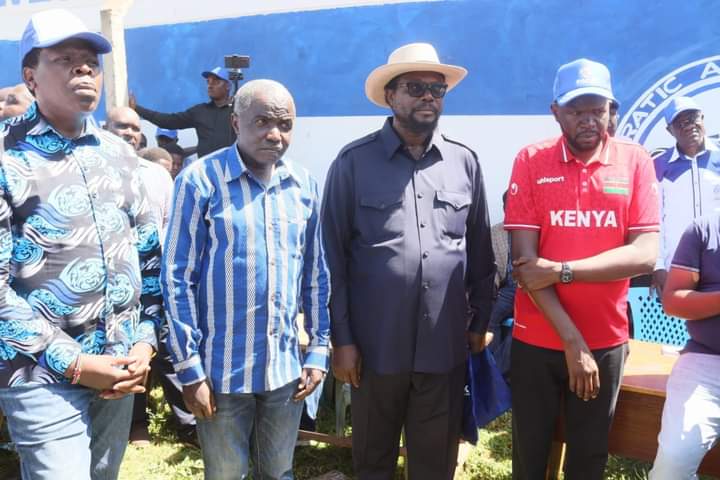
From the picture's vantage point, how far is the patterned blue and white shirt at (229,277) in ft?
6.70

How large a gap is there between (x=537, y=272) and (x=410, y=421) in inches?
31.6

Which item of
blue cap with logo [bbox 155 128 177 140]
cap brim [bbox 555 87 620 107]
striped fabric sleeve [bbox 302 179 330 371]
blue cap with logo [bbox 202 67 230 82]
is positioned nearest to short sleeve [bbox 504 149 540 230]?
cap brim [bbox 555 87 620 107]

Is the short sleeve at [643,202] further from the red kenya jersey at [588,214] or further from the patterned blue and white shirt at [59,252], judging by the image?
the patterned blue and white shirt at [59,252]

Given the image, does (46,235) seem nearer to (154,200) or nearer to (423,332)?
(423,332)

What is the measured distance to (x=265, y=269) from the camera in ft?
6.88

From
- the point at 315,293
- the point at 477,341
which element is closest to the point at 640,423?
the point at 477,341

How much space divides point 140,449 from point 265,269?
2221 millimetres

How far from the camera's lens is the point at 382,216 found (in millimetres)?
2475

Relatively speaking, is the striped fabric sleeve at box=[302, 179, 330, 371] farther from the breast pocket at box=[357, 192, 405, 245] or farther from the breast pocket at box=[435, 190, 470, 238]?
the breast pocket at box=[435, 190, 470, 238]

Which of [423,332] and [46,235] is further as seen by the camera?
[423,332]

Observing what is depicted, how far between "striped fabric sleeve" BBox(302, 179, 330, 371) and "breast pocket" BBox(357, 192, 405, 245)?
0.24 metres

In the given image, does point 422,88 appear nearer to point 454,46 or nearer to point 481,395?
point 481,395

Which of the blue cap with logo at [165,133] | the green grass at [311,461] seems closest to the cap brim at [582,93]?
the green grass at [311,461]

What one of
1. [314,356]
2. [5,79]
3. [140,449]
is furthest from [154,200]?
[5,79]
